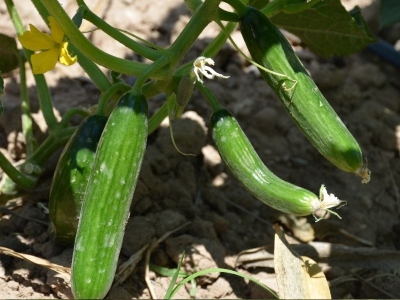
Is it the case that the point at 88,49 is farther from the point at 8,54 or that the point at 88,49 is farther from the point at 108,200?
the point at 8,54

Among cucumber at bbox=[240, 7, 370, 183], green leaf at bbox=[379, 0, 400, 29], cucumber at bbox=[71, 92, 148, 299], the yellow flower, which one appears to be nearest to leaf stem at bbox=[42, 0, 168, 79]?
the yellow flower

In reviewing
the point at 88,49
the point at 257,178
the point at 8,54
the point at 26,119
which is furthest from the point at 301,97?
the point at 8,54

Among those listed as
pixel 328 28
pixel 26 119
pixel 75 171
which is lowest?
pixel 26 119

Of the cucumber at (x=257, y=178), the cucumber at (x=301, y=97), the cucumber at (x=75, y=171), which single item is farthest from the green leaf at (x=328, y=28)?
the cucumber at (x=75, y=171)

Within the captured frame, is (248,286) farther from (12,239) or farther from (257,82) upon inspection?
(257,82)

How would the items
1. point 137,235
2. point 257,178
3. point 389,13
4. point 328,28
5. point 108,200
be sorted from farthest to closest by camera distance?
point 389,13 → point 328,28 → point 137,235 → point 257,178 → point 108,200

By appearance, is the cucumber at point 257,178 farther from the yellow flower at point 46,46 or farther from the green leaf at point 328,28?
the green leaf at point 328,28
